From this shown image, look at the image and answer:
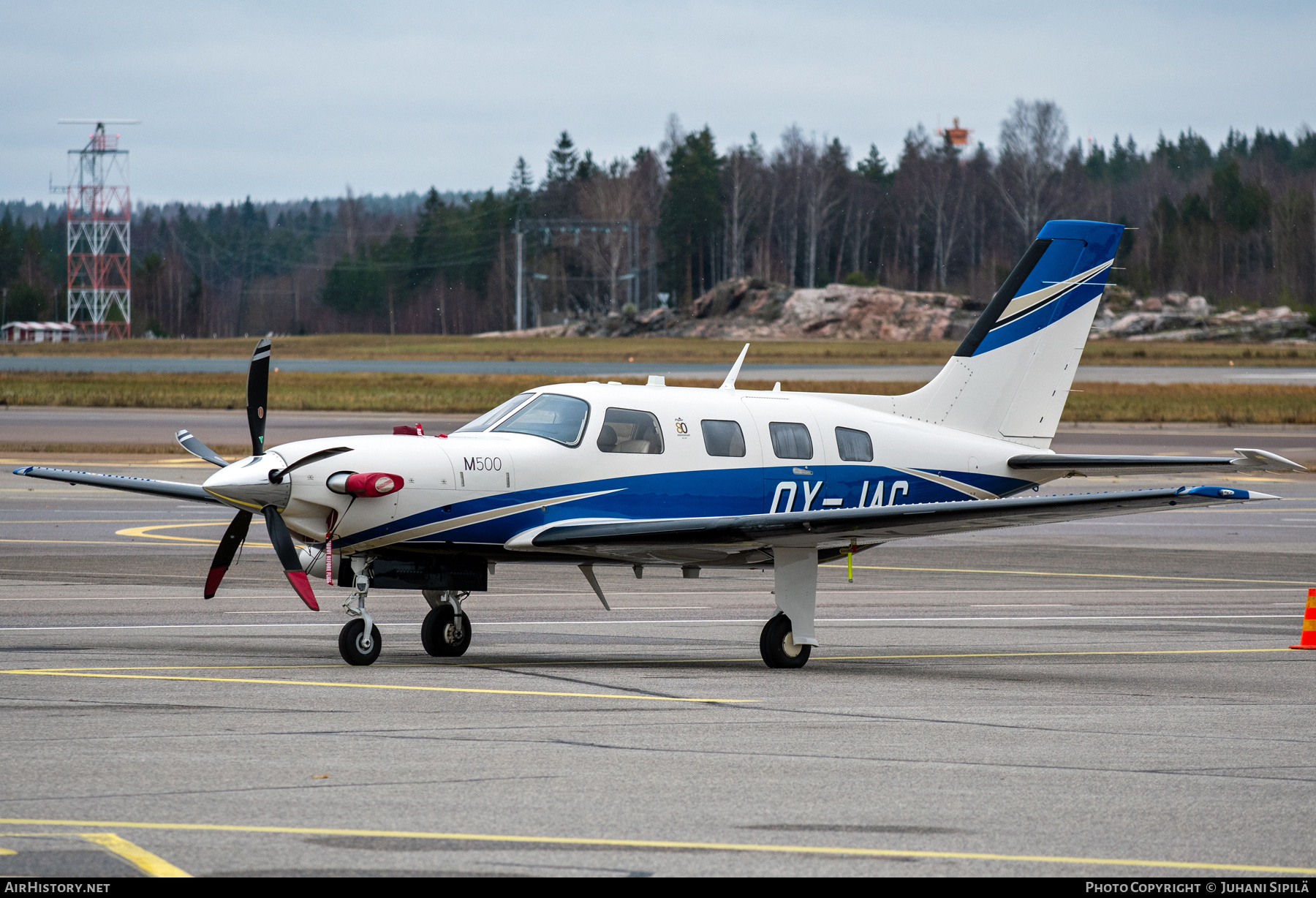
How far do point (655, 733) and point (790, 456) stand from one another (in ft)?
17.0

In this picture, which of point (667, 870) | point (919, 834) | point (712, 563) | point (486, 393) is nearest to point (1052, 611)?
point (712, 563)

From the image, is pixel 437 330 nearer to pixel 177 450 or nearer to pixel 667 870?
pixel 177 450

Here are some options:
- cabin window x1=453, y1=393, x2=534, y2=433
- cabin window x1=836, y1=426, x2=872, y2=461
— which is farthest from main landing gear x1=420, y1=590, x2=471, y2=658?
cabin window x1=836, y1=426, x2=872, y2=461

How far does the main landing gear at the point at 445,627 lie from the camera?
13.0m

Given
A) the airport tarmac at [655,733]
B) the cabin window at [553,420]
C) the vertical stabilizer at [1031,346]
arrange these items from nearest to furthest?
the airport tarmac at [655,733]
the cabin window at [553,420]
the vertical stabilizer at [1031,346]

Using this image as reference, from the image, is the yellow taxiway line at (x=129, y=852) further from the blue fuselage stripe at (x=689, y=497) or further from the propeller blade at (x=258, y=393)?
the propeller blade at (x=258, y=393)

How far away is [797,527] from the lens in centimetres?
1245

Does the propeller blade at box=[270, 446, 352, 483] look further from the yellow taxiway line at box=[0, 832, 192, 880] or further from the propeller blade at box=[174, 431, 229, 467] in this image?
the yellow taxiway line at box=[0, 832, 192, 880]

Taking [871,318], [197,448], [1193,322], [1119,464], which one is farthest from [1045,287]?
[871,318]

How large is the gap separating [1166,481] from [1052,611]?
17.5 meters

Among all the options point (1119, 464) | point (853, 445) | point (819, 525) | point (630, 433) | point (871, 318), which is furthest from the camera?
point (871, 318)

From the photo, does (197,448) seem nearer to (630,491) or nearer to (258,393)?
(258,393)

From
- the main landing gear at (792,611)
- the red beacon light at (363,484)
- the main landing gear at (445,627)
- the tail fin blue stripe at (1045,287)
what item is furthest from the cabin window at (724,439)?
the tail fin blue stripe at (1045,287)

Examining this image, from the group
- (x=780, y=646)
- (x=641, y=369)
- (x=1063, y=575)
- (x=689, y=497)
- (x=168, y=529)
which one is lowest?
(x=1063, y=575)
